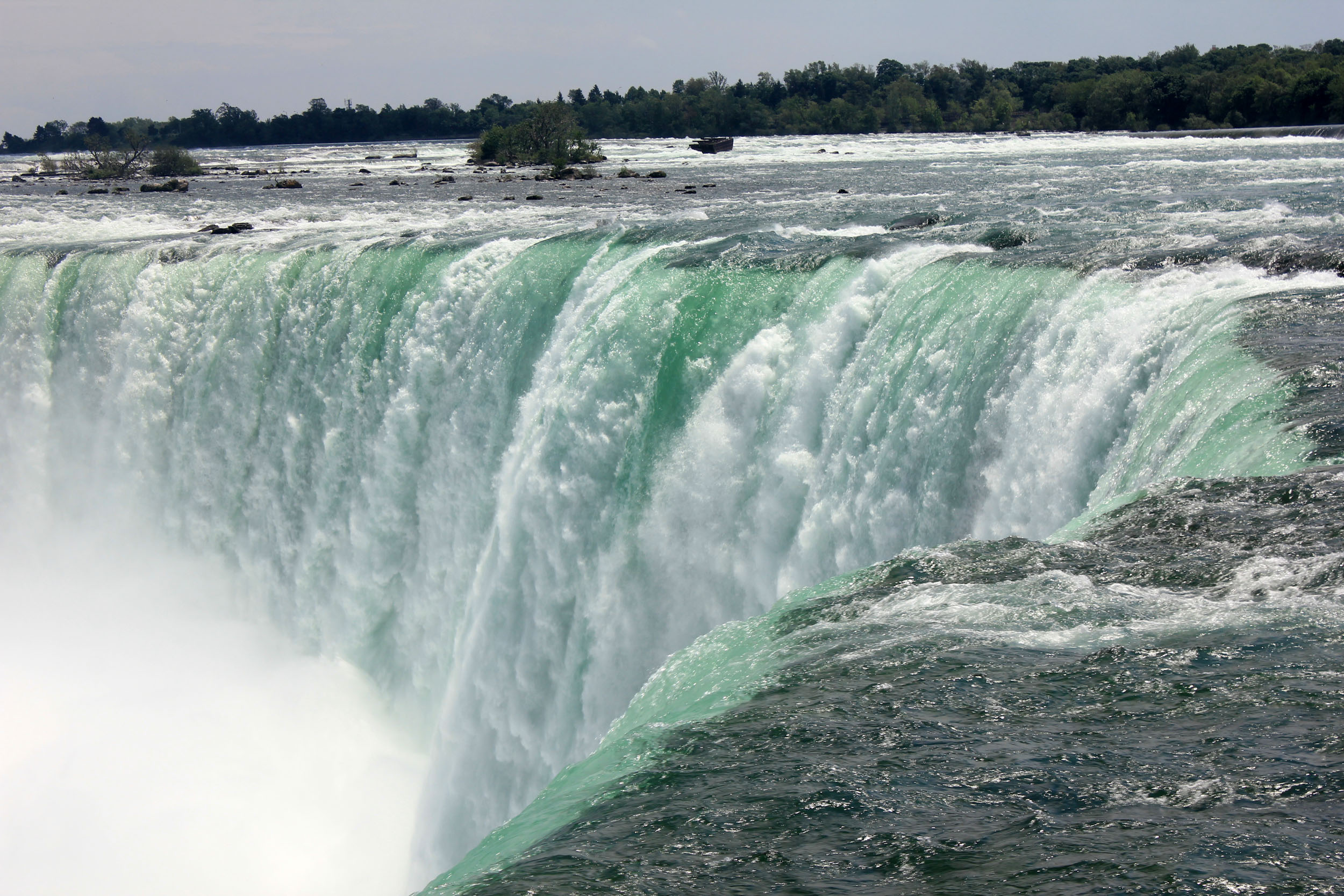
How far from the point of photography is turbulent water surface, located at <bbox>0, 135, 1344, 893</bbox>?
13.0 ft

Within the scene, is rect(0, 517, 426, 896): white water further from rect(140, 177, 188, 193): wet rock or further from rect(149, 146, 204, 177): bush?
rect(149, 146, 204, 177): bush

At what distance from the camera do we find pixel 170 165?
54.8 metres

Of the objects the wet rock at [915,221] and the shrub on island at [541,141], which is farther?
the shrub on island at [541,141]

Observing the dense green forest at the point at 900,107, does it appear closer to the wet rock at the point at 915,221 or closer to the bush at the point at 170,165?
the bush at the point at 170,165

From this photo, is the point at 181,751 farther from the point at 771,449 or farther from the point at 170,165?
the point at 170,165

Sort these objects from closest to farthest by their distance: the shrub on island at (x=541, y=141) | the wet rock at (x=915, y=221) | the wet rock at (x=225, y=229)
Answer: the wet rock at (x=915, y=221) < the wet rock at (x=225, y=229) < the shrub on island at (x=541, y=141)

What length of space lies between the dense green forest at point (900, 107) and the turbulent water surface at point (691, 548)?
119 ft

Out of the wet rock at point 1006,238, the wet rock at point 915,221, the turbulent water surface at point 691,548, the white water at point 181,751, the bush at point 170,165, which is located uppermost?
the bush at point 170,165

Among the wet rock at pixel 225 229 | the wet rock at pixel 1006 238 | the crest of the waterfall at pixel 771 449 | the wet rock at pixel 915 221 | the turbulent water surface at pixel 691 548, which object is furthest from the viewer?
the wet rock at pixel 225 229

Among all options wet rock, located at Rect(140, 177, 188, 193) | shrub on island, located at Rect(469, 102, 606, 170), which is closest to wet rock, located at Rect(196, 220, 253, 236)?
wet rock, located at Rect(140, 177, 188, 193)

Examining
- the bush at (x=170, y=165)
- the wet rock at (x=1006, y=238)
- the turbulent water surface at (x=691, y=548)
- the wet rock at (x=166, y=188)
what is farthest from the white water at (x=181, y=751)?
the bush at (x=170, y=165)

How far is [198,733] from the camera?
14.1 m

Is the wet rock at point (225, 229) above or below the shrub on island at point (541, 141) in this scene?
below

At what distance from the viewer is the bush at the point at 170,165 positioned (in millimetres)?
54656
